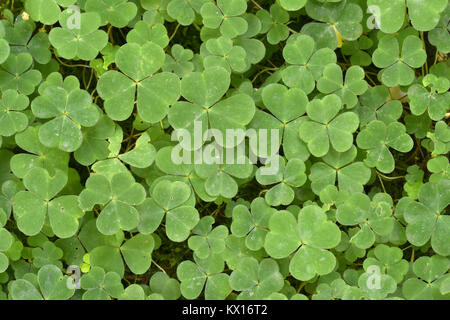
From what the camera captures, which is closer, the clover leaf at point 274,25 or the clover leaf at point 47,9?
the clover leaf at point 47,9

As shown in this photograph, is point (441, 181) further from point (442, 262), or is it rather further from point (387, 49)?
point (387, 49)

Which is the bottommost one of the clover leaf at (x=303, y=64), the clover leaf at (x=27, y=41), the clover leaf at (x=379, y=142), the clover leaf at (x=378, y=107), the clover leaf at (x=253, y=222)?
the clover leaf at (x=253, y=222)

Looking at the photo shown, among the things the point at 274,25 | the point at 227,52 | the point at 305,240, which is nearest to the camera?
the point at 305,240

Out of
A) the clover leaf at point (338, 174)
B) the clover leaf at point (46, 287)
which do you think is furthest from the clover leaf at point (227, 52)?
the clover leaf at point (46, 287)

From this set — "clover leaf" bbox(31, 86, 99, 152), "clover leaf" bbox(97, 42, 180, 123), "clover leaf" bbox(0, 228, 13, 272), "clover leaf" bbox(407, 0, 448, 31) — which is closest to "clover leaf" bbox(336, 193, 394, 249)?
"clover leaf" bbox(407, 0, 448, 31)

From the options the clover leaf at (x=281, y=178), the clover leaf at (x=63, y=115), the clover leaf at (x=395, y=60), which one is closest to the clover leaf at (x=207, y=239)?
the clover leaf at (x=281, y=178)

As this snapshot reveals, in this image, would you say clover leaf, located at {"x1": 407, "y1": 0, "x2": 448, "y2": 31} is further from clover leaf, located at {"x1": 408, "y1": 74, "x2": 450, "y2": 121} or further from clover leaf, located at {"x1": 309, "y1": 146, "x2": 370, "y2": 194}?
clover leaf, located at {"x1": 309, "y1": 146, "x2": 370, "y2": 194}

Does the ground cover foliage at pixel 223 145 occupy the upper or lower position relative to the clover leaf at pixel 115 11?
lower

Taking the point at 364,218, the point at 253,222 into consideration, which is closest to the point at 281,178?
the point at 253,222

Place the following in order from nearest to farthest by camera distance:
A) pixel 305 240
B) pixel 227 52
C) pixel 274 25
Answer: pixel 305 240
pixel 227 52
pixel 274 25

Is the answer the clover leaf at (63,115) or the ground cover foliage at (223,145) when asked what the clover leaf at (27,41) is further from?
the clover leaf at (63,115)

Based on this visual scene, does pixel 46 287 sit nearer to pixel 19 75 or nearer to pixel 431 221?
pixel 19 75
